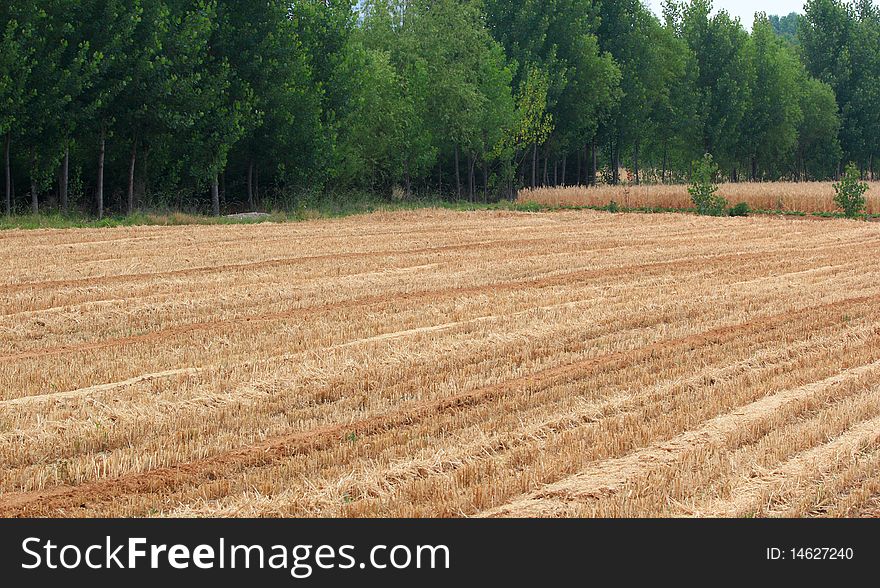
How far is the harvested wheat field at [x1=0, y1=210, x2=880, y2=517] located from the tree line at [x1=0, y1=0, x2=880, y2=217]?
12.0 m

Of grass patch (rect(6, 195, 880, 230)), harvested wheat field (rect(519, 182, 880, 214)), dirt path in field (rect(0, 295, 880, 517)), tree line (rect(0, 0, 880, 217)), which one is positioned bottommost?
dirt path in field (rect(0, 295, 880, 517))

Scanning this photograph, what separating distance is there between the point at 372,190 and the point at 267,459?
37.5 metres

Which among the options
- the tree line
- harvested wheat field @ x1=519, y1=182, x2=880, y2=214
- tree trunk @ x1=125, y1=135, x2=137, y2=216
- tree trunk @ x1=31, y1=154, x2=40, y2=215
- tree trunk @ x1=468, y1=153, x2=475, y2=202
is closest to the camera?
tree trunk @ x1=31, y1=154, x2=40, y2=215

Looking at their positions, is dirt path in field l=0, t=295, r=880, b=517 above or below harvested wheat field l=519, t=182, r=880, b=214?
below

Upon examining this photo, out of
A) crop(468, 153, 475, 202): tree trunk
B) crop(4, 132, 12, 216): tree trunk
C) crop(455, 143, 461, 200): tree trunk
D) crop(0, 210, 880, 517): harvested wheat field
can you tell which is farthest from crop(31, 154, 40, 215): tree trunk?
crop(468, 153, 475, 202): tree trunk

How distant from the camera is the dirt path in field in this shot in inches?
222

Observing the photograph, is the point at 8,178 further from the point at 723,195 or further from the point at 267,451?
the point at 723,195

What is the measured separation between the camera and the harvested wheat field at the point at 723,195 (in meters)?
36.8

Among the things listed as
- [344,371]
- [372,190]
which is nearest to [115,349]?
[344,371]

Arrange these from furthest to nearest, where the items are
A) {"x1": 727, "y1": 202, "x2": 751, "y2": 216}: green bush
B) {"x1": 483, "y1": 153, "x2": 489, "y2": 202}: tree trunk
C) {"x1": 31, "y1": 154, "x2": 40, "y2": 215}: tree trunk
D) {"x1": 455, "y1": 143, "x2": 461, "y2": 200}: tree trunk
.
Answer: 1. {"x1": 483, "y1": 153, "x2": 489, "y2": 202}: tree trunk
2. {"x1": 455, "y1": 143, "x2": 461, "y2": 200}: tree trunk
3. {"x1": 727, "y1": 202, "x2": 751, "y2": 216}: green bush
4. {"x1": 31, "y1": 154, "x2": 40, "y2": 215}: tree trunk

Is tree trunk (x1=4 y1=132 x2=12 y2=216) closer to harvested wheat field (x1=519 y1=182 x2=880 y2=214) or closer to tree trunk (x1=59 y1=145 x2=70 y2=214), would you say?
tree trunk (x1=59 y1=145 x2=70 y2=214)

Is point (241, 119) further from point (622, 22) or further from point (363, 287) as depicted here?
point (622, 22)

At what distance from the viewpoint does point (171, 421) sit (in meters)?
7.16

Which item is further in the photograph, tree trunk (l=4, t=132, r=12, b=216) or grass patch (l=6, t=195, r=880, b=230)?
tree trunk (l=4, t=132, r=12, b=216)
